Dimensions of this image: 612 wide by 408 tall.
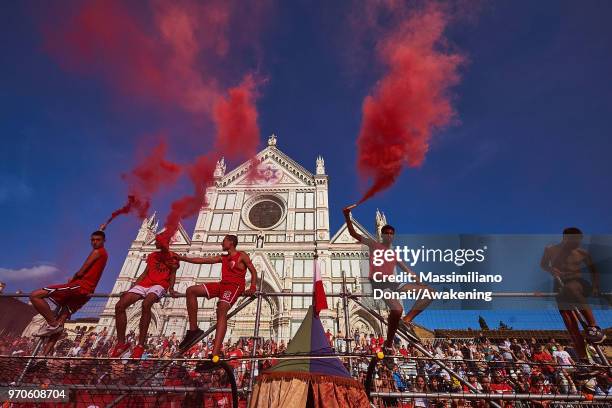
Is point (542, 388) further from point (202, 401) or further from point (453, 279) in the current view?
point (202, 401)

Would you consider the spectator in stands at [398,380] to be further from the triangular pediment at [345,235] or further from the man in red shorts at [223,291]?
the triangular pediment at [345,235]

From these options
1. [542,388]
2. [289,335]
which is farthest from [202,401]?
[289,335]

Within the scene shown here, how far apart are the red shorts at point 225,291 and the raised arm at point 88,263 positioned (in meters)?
2.30

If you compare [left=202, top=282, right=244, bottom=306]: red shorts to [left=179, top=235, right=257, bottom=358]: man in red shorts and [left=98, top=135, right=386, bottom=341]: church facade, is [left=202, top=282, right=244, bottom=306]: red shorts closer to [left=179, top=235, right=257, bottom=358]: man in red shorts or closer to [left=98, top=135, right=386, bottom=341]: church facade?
[left=179, top=235, right=257, bottom=358]: man in red shorts

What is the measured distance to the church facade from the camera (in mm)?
20906

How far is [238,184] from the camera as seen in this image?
95.9 feet

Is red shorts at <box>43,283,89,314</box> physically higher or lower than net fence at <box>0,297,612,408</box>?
higher

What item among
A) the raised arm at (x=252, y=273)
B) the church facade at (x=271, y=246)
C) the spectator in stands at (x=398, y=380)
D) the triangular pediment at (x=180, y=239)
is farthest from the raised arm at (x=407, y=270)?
the triangular pediment at (x=180, y=239)

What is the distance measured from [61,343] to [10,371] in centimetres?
629

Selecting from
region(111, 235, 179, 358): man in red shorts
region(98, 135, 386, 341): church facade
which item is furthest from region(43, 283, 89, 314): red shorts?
region(98, 135, 386, 341): church facade

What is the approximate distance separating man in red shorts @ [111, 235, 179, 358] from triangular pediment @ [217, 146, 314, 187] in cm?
2346

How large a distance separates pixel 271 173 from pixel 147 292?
2528 centimetres

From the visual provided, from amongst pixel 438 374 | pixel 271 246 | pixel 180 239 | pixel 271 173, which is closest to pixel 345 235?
pixel 271 246

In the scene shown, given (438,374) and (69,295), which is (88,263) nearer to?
(69,295)
